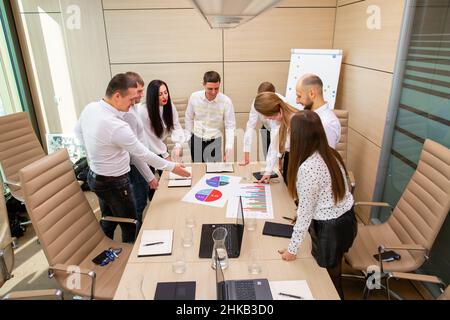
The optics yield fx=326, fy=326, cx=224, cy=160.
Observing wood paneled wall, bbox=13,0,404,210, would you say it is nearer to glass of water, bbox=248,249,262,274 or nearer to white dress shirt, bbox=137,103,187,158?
white dress shirt, bbox=137,103,187,158

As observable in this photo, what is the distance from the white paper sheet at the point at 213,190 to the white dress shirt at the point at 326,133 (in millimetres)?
341

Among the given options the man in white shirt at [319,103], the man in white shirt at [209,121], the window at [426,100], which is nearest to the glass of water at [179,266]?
the man in white shirt at [319,103]

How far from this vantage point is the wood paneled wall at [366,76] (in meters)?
3.14

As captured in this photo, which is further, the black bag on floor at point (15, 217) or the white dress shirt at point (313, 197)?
the black bag on floor at point (15, 217)

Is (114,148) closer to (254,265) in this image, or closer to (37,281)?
(254,265)

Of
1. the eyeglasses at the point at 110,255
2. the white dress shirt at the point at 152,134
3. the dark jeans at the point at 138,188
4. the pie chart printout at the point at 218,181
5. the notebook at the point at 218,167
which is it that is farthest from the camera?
the white dress shirt at the point at 152,134

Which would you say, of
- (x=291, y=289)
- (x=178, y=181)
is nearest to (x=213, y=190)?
(x=178, y=181)

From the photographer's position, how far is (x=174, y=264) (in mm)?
1777

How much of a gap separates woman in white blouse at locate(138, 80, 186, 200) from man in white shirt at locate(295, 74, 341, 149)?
1.33 metres

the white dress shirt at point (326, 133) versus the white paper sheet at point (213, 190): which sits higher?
the white dress shirt at point (326, 133)

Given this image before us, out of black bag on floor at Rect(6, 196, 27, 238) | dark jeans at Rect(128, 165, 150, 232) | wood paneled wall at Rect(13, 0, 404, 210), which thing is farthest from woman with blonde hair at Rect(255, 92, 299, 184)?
black bag on floor at Rect(6, 196, 27, 238)

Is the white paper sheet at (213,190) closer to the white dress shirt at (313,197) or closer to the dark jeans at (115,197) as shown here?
the dark jeans at (115,197)

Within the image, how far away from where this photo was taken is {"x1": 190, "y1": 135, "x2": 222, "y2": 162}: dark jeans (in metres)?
4.01

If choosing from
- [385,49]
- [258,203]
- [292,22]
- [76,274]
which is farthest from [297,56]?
[76,274]
